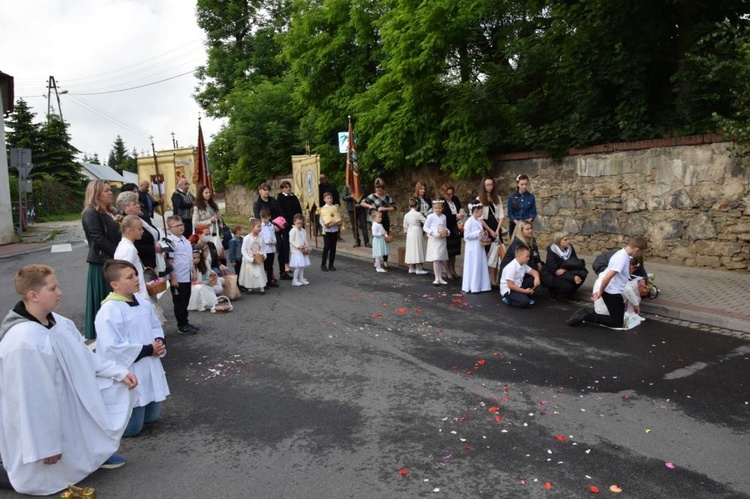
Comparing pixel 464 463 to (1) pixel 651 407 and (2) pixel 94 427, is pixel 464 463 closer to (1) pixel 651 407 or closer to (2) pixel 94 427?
(1) pixel 651 407

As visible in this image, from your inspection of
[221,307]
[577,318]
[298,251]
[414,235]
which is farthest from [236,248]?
[577,318]

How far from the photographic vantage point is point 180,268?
792 centimetres

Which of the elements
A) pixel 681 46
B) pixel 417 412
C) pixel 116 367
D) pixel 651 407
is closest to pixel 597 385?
pixel 651 407

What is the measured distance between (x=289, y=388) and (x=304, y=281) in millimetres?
6002

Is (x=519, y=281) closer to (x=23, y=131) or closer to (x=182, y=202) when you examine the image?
(x=182, y=202)

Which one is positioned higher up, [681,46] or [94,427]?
[681,46]

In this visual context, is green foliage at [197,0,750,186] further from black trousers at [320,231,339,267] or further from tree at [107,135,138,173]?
tree at [107,135,138,173]

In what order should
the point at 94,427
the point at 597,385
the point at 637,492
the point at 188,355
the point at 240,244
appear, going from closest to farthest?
the point at 637,492, the point at 94,427, the point at 597,385, the point at 188,355, the point at 240,244

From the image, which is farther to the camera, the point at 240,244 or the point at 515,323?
the point at 240,244

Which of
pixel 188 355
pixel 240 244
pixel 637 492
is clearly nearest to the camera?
pixel 637 492

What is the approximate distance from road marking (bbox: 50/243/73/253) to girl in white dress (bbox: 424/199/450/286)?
12.3m

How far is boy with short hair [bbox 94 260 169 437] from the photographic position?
14.8 feet

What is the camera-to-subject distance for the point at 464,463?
13.9 feet

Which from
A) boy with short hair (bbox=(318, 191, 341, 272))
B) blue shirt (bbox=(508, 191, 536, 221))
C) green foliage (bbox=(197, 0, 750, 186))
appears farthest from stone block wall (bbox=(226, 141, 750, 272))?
boy with short hair (bbox=(318, 191, 341, 272))
